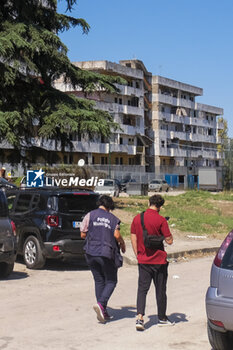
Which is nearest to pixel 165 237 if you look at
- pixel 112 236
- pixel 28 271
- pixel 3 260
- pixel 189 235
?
pixel 112 236

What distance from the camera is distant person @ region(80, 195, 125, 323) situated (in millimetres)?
8312

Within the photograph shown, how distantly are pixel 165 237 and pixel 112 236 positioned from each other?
81 cm

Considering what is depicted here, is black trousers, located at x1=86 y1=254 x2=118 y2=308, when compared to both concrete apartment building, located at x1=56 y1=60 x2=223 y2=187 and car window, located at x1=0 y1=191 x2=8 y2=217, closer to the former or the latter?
car window, located at x1=0 y1=191 x2=8 y2=217

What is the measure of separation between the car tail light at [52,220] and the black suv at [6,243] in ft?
4.21

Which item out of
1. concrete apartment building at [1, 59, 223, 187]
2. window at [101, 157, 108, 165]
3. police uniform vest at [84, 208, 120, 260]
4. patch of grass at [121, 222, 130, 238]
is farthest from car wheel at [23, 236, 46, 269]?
window at [101, 157, 108, 165]

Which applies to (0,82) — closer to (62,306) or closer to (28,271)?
(28,271)

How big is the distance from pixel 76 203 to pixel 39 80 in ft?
51.0

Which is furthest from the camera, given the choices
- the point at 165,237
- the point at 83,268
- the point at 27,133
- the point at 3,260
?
the point at 27,133

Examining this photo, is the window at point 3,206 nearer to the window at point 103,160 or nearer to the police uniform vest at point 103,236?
the police uniform vest at point 103,236

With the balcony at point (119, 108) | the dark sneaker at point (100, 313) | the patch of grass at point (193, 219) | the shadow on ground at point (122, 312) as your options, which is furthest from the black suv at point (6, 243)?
the balcony at point (119, 108)

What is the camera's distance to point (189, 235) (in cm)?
2238

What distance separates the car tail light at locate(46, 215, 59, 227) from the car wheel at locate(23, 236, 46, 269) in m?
0.53

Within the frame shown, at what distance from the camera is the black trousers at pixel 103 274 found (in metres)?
8.30

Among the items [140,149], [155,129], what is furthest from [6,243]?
[155,129]
